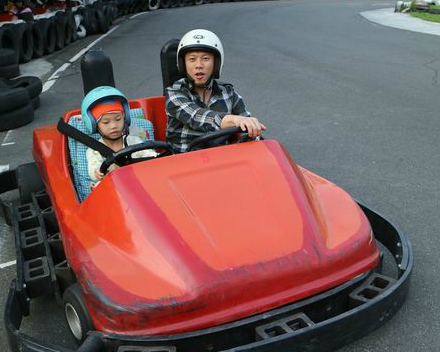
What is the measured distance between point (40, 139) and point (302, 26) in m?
12.3

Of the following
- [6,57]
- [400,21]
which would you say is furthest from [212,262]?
[400,21]

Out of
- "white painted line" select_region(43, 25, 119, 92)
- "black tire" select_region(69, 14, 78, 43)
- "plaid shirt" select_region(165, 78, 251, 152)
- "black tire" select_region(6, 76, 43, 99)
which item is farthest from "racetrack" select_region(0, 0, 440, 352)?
"plaid shirt" select_region(165, 78, 251, 152)

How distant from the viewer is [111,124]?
10.3 ft

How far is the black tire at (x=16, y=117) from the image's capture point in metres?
6.03

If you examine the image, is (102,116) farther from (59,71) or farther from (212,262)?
(59,71)

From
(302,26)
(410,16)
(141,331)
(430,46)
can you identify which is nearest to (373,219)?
(141,331)

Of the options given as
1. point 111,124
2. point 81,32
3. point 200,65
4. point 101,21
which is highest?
point 200,65

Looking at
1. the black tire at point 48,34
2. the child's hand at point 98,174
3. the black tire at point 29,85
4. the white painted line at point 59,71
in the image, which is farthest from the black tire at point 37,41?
the child's hand at point 98,174

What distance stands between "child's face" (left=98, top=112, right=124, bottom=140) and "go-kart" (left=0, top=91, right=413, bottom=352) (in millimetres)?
340

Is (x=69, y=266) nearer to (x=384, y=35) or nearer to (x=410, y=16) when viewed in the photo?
(x=384, y=35)

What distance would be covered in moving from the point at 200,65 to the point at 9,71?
6.20 meters

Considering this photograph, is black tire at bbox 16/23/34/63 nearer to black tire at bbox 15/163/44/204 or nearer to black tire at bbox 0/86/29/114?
black tire at bbox 0/86/29/114

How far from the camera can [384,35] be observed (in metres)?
12.7

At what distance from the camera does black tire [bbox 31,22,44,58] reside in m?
10.9
